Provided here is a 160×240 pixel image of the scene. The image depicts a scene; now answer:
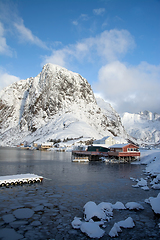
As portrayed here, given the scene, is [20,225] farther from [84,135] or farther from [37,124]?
[37,124]

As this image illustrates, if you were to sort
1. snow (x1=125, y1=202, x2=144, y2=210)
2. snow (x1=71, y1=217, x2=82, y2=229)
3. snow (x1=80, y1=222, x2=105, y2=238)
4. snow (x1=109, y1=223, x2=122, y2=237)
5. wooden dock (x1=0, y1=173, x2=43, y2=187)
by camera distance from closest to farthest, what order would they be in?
snow (x1=80, y1=222, x2=105, y2=238), snow (x1=109, y1=223, x2=122, y2=237), snow (x1=71, y1=217, x2=82, y2=229), snow (x1=125, y1=202, x2=144, y2=210), wooden dock (x1=0, y1=173, x2=43, y2=187)

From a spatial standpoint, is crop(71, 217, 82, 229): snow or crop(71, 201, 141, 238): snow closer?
crop(71, 201, 141, 238): snow

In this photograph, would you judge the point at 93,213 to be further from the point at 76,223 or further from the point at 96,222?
the point at 76,223

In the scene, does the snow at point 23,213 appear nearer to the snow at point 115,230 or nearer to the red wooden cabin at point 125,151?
the snow at point 115,230

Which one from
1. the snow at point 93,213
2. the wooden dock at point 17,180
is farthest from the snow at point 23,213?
the wooden dock at point 17,180

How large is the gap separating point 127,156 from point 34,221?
176 ft

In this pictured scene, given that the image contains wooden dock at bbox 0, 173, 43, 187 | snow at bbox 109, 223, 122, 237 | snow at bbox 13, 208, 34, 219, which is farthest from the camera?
wooden dock at bbox 0, 173, 43, 187

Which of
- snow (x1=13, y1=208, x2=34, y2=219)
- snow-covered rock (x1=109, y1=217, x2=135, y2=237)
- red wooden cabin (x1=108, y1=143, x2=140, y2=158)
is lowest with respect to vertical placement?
snow (x1=13, y1=208, x2=34, y2=219)

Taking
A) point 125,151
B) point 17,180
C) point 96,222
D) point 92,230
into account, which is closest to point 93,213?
point 96,222

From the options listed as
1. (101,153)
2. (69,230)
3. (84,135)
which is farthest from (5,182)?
(84,135)

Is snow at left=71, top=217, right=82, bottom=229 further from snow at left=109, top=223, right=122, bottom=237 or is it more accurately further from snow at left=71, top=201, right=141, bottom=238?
snow at left=109, top=223, right=122, bottom=237

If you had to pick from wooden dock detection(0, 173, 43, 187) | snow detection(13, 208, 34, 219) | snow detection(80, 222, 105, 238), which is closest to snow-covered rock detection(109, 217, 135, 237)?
A: snow detection(80, 222, 105, 238)

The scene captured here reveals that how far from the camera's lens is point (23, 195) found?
19.2 metres

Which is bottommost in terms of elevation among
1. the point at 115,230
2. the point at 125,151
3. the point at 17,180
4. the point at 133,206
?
the point at 115,230
